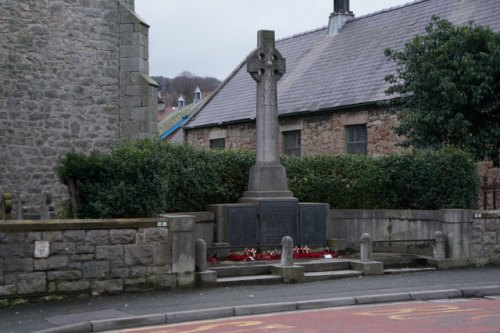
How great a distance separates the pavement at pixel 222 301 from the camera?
930 centimetres

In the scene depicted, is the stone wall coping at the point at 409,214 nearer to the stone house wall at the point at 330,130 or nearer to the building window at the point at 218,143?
the stone house wall at the point at 330,130

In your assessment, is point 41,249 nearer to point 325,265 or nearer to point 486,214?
point 325,265

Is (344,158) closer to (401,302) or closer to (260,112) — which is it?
(260,112)

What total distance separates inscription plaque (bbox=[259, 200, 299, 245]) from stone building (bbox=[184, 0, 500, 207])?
970 centimetres

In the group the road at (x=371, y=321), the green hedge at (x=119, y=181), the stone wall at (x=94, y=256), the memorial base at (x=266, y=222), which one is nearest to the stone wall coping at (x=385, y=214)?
the memorial base at (x=266, y=222)

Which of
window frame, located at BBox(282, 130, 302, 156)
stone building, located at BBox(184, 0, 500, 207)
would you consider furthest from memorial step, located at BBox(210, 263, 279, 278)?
window frame, located at BBox(282, 130, 302, 156)

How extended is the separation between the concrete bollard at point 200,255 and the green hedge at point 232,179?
1077mm

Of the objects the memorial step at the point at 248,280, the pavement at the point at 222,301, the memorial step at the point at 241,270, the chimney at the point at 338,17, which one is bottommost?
the pavement at the point at 222,301

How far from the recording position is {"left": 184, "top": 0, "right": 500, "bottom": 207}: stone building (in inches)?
1043

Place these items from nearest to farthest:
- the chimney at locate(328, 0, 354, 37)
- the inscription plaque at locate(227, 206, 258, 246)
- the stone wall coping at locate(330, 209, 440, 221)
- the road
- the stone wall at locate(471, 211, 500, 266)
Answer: the road < the inscription plaque at locate(227, 206, 258, 246) < the stone wall at locate(471, 211, 500, 266) < the stone wall coping at locate(330, 209, 440, 221) < the chimney at locate(328, 0, 354, 37)

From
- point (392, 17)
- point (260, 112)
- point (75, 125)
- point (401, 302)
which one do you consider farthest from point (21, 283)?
point (392, 17)

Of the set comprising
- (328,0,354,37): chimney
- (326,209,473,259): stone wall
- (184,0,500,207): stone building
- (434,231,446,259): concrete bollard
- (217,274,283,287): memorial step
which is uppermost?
(328,0,354,37): chimney

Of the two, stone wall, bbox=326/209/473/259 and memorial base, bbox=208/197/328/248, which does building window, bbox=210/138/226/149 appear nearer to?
stone wall, bbox=326/209/473/259

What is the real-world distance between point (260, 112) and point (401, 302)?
6.21 meters
